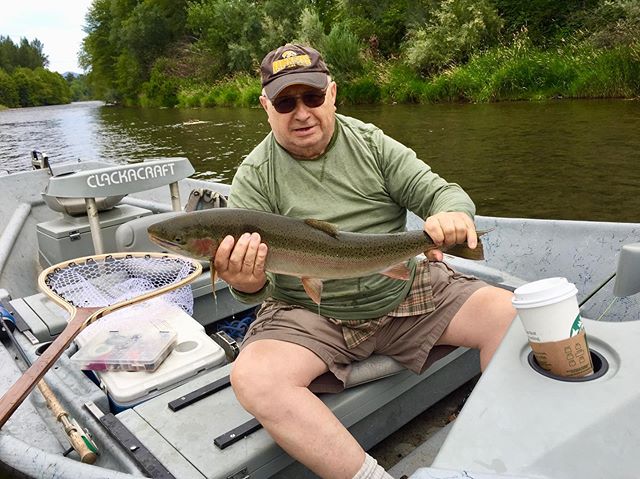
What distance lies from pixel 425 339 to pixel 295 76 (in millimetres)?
1241

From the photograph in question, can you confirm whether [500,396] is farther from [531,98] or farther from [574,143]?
[531,98]

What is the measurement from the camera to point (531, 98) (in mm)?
17438

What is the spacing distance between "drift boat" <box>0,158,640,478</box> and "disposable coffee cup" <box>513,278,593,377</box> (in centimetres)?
17

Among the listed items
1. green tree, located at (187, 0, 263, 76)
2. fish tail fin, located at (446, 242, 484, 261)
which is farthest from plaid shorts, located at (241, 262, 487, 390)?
green tree, located at (187, 0, 263, 76)

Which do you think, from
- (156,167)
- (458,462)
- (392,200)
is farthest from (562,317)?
(156,167)

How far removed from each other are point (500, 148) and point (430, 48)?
33.2 feet

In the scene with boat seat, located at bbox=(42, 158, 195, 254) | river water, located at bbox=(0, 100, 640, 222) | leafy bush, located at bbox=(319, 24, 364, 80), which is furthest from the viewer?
leafy bush, located at bbox=(319, 24, 364, 80)

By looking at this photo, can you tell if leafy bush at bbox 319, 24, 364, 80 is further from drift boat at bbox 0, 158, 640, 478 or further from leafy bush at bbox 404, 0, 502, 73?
drift boat at bbox 0, 158, 640, 478

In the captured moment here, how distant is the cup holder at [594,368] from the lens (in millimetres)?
1533

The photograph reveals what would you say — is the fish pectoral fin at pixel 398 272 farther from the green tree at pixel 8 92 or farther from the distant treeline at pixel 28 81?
the green tree at pixel 8 92

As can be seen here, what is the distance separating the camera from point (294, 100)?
2412 millimetres

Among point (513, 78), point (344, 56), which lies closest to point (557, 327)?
point (513, 78)

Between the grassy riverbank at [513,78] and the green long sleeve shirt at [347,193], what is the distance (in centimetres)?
1535

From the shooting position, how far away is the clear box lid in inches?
98.1
